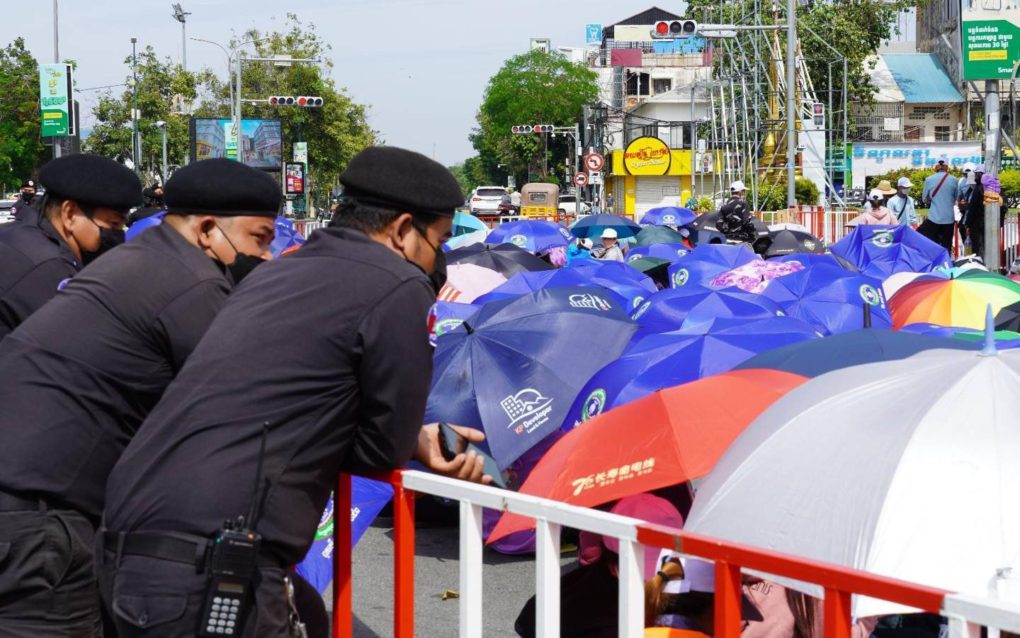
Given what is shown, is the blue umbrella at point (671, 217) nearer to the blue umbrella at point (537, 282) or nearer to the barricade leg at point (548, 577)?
the blue umbrella at point (537, 282)

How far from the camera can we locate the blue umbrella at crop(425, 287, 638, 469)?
321 inches

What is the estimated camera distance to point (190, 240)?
3592 mm

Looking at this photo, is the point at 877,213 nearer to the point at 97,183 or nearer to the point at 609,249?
the point at 609,249

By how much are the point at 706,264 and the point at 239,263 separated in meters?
10.5

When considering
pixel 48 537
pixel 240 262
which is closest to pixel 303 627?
→ pixel 48 537

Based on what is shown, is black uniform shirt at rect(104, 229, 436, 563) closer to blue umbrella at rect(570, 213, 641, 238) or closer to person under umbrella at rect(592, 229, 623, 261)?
person under umbrella at rect(592, 229, 623, 261)

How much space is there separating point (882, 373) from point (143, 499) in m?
2.34

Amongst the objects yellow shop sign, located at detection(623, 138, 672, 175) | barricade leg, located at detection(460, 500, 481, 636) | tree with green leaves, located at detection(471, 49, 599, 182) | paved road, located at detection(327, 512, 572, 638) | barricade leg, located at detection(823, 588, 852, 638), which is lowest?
paved road, located at detection(327, 512, 572, 638)

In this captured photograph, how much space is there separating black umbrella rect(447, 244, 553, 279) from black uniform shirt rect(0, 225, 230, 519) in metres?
11.4

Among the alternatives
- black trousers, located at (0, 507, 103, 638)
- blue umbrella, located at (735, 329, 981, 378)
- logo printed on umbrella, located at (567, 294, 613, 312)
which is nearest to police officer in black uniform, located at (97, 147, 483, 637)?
black trousers, located at (0, 507, 103, 638)

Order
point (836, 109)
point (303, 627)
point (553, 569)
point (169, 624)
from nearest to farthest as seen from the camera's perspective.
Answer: point (169, 624), point (553, 569), point (303, 627), point (836, 109)

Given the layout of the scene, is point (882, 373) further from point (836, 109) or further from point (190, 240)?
point (836, 109)

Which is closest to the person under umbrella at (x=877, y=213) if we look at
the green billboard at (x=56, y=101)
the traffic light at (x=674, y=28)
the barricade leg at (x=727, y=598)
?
the traffic light at (x=674, y=28)

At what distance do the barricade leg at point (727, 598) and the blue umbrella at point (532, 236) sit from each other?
18.7 metres
